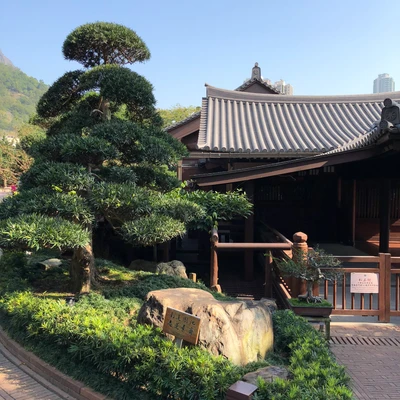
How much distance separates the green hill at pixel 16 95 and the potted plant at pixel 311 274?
4025 inches

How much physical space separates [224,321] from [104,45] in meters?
5.22

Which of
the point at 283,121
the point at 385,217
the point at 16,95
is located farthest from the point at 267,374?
the point at 16,95

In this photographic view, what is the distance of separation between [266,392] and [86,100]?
18.8ft

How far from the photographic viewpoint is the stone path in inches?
139

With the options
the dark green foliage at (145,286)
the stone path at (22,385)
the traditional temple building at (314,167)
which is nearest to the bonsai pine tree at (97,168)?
the dark green foliage at (145,286)

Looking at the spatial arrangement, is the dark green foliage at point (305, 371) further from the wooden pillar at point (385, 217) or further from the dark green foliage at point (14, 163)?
the dark green foliage at point (14, 163)

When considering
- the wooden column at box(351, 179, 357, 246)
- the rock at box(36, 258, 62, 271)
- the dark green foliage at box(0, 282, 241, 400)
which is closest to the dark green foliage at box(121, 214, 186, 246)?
the dark green foliage at box(0, 282, 241, 400)

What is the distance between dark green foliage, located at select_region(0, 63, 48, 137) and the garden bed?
100382 millimetres

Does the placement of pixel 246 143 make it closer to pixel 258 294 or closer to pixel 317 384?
pixel 258 294

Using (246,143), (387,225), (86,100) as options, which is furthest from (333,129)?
(86,100)

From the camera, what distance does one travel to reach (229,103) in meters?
13.2

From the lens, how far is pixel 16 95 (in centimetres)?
12575

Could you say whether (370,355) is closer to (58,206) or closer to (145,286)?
(145,286)

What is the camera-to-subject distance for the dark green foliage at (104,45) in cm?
612
